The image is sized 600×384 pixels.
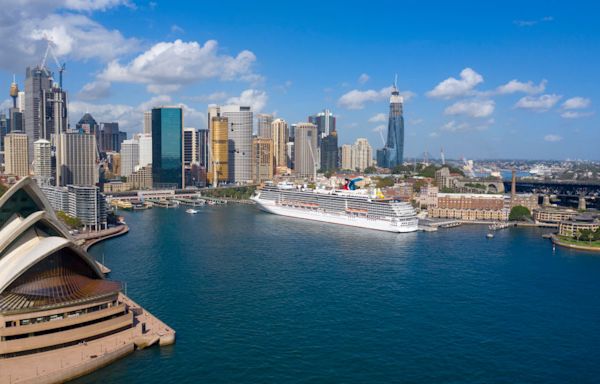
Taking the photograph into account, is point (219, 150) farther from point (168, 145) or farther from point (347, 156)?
point (347, 156)

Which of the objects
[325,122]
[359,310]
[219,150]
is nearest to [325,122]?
[325,122]

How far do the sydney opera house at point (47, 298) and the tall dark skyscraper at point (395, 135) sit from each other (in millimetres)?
111412


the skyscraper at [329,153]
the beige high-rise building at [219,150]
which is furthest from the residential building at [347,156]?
the beige high-rise building at [219,150]

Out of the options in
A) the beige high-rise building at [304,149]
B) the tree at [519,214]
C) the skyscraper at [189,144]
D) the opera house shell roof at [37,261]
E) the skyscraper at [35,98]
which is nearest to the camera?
the opera house shell roof at [37,261]

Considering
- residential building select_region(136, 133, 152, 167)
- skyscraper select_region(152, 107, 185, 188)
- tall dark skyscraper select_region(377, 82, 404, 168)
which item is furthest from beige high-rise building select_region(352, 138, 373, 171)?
skyscraper select_region(152, 107, 185, 188)

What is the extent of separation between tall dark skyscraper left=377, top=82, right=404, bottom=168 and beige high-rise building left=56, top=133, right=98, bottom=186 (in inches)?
2827

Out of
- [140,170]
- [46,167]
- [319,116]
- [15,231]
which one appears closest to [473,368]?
[15,231]

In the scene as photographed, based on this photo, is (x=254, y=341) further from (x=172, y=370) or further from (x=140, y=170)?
(x=140, y=170)

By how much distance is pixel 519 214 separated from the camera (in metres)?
54.2

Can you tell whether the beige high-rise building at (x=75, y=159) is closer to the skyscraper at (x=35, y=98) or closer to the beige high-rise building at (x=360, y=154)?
the skyscraper at (x=35, y=98)

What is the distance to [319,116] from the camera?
14875 centimetres

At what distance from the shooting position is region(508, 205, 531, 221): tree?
54122 mm

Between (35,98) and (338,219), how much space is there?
69.8 metres

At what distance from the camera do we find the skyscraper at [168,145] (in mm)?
82250
